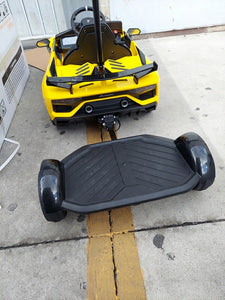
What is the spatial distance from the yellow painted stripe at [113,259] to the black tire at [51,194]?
32cm

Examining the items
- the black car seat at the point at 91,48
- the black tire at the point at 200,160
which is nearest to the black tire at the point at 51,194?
the black tire at the point at 200,160

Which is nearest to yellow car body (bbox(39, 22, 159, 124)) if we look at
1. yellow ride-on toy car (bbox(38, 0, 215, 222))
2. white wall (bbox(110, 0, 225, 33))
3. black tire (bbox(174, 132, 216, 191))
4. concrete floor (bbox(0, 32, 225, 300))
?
yellow ride-on toy car (bbox(38, 0, 215, 222))

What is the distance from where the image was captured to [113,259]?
1.73 metres

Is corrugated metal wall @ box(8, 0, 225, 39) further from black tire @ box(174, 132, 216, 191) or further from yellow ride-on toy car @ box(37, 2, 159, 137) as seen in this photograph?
black tire @ box(174, 132, 216, 191)

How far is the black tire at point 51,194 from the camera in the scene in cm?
174

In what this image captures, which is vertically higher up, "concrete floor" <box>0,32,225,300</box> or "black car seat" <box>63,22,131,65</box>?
"black car seat" <box>63,22,131,65</box>

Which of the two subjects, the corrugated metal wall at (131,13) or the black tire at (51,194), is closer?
the black tire at (51,194)

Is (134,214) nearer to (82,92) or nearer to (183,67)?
(82,92)

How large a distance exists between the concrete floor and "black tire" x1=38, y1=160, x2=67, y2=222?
22 centimetres

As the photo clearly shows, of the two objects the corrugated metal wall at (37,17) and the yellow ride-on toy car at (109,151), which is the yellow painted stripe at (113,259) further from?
the corrugated metal wall at (37,17)

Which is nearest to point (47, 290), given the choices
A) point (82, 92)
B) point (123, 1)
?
point (82, 92)

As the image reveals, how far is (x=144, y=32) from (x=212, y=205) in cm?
494

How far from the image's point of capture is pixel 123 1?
5.25 meters

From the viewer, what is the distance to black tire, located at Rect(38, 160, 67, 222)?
174 cm
